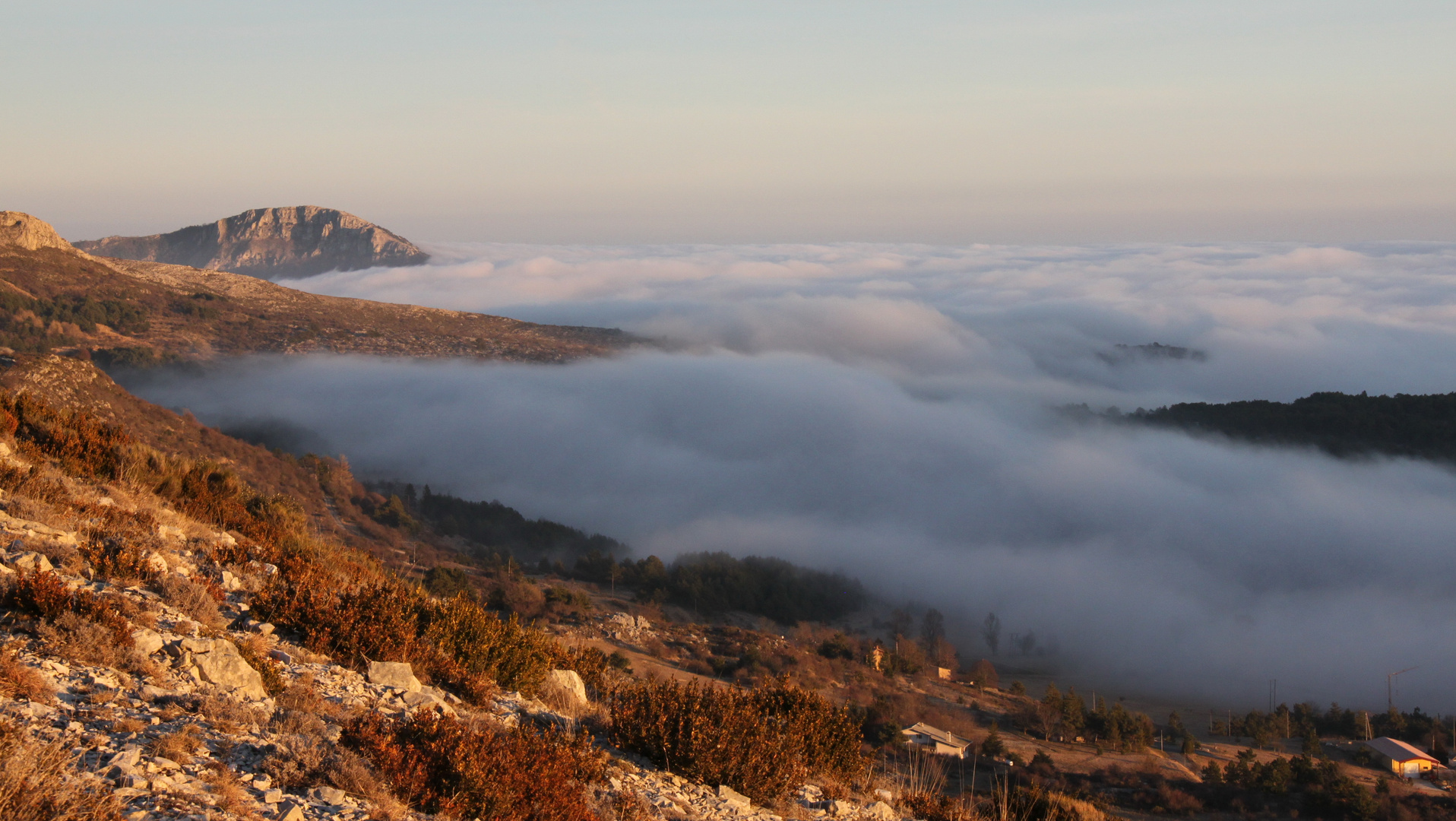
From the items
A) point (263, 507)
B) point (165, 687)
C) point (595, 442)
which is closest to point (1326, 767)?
point (263, 507)

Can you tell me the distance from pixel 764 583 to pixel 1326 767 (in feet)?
98.2

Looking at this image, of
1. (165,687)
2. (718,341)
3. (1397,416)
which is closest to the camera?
(165,687)

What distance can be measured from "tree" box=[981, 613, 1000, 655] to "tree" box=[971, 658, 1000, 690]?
9.18m

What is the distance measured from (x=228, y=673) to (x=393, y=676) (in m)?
1.12

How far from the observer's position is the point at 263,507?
12055 millimetres

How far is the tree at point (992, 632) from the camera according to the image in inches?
2340

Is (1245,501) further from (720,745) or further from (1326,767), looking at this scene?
(720,745)

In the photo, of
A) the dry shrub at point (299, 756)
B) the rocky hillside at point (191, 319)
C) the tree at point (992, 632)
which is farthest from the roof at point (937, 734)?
the rocky hillside at point (191, 319)

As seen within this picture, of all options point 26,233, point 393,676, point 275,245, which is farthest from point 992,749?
point 275,245

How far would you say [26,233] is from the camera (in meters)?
65.3

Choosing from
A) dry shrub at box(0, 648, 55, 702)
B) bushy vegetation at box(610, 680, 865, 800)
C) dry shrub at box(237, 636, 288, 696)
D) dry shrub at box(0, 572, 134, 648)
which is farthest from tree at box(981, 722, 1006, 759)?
dry shrub at box(0, 648, 55, 702)

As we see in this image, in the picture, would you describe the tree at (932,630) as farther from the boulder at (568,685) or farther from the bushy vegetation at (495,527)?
the boulder at (568,685)

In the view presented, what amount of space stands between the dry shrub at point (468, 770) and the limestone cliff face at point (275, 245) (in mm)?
185111

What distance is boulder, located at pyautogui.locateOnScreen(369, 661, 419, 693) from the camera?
6031 millimetres
